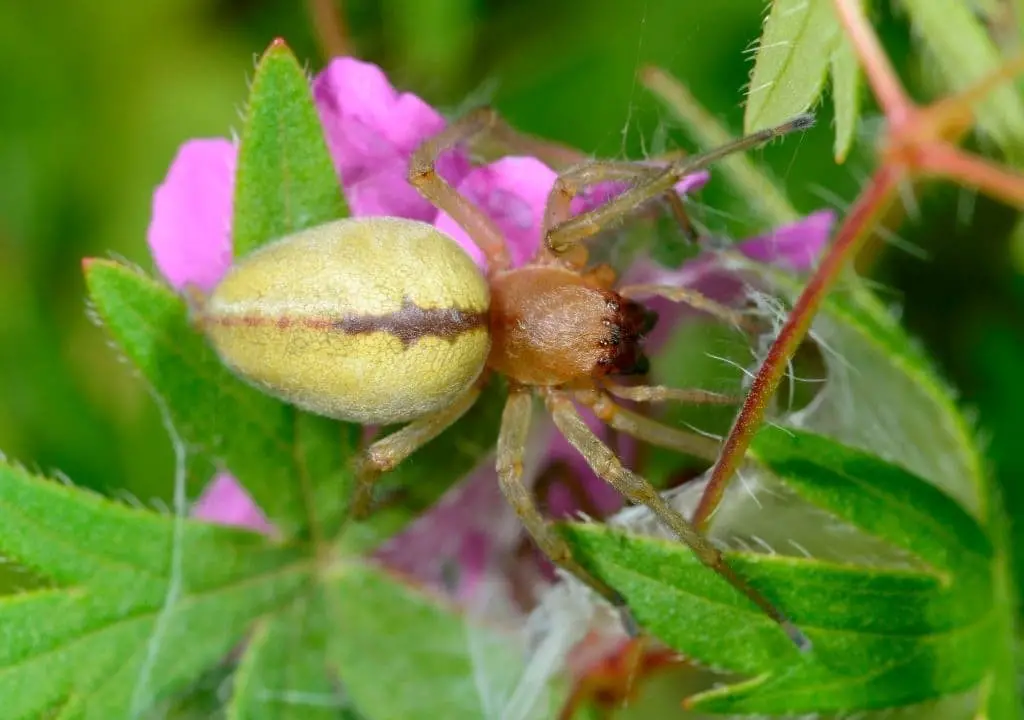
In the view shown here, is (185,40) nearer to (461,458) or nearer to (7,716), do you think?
(461,458)

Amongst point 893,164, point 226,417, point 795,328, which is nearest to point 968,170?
point 893,164

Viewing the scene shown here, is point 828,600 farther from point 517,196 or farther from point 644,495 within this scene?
point 517,196

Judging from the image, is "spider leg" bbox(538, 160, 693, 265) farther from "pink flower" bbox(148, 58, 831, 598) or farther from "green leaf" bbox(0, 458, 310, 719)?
"green leaf" bbox(0, 458, 310, 719)

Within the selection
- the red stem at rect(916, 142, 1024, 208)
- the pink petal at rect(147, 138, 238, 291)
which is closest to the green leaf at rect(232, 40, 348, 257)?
the pink petal at rect(147, 138, 238, 291)

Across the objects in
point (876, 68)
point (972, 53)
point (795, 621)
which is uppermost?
point (876, 68)

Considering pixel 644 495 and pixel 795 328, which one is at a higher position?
pixel 795 328
